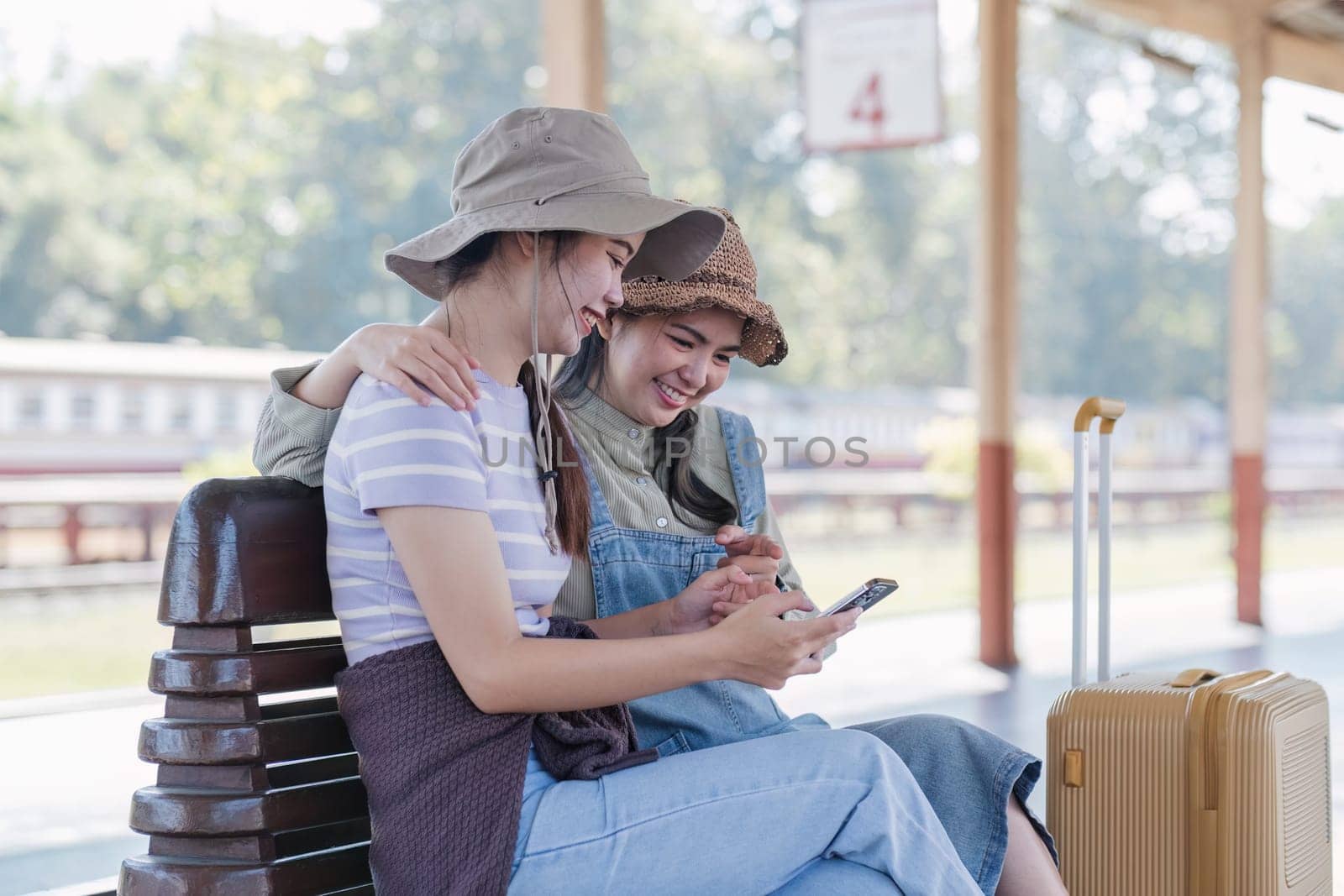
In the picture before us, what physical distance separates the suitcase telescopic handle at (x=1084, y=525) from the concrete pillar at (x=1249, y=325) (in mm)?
5750

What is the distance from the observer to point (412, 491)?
1.25 m

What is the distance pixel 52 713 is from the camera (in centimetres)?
517

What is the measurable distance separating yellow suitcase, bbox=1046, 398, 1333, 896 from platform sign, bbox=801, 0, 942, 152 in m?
3.05

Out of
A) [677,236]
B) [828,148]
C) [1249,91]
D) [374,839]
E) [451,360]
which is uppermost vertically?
[1249,91]

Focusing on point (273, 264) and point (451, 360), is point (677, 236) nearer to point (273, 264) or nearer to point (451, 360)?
point (451, 360)

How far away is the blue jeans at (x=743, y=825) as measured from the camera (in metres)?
1.27

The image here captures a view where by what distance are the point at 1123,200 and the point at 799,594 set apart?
26.1 meters

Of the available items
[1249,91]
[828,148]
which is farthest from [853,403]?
[828,148]

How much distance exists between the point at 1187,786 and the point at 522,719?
116 cm

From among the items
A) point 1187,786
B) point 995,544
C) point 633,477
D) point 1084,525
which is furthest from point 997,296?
point 633,477

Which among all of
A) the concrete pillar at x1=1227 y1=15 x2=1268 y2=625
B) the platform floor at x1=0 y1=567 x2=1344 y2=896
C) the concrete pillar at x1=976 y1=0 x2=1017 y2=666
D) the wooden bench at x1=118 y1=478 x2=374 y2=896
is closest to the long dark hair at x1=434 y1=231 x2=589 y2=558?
the wooden bench at x1=118 y1=478 x2=374 y2=896

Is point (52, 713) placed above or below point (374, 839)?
below

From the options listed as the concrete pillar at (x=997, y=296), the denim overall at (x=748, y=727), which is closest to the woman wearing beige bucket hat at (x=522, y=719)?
the denim overall at (x=748, y=727)

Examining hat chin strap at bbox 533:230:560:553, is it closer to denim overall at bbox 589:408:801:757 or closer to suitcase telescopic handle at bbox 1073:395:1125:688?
denim overall at bbox 589:408:801:757
